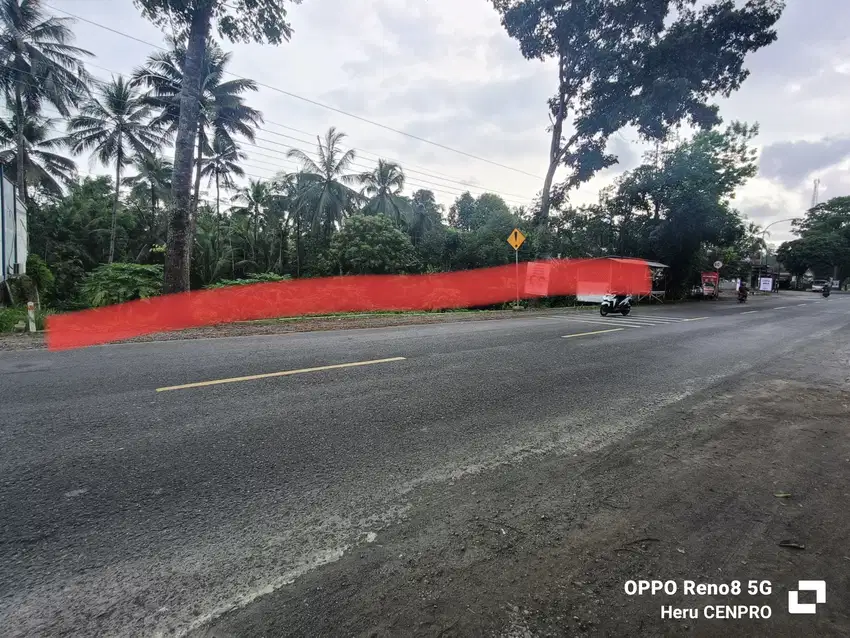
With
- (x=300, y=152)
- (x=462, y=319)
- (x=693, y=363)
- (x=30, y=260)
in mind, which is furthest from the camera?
(x=300, y=152)

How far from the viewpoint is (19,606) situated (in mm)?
1671

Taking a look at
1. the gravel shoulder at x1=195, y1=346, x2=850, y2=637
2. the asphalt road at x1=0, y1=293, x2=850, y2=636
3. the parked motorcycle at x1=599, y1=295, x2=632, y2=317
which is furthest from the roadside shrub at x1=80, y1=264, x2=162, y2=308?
the parked motorcycle at x1=599, y1=295, x2=632, y2=317

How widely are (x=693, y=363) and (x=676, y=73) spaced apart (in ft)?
58.9

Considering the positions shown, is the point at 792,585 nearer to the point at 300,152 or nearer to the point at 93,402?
the point at 93,402

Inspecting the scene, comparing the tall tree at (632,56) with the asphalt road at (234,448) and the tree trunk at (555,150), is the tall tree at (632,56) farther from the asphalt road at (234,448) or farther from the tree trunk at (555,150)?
the asphalt road at (234,448)

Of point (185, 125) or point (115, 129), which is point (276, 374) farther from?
point (115, 129)

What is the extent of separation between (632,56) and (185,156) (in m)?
19.0

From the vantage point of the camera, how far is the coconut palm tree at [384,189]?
100 ft

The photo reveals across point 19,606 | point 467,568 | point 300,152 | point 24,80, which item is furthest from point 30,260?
point 467,568

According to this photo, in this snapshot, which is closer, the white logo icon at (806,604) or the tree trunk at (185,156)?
the white logo icon at (806,604)

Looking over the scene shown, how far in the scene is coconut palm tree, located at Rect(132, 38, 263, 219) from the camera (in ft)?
69.5

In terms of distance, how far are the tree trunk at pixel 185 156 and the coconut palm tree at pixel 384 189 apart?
18.6 metres
